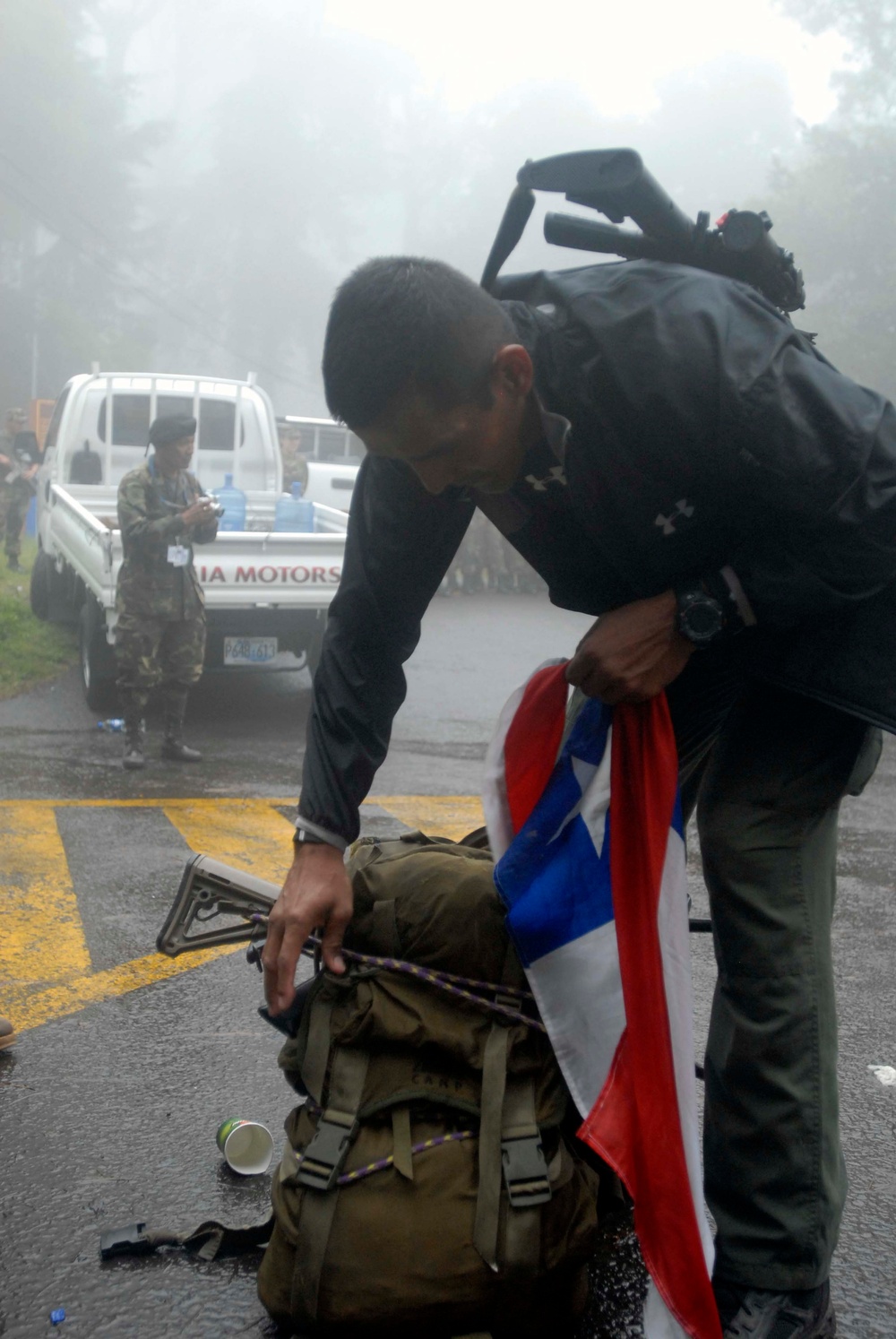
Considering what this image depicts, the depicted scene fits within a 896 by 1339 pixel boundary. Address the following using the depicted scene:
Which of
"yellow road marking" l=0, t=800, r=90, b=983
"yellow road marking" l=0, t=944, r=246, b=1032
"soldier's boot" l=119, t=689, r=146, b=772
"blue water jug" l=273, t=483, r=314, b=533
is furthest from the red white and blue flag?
"blue water jug" l=273, t=483, r=314, b=533

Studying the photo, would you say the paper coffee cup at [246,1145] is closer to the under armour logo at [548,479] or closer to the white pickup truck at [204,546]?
the under armour logo at [548,479]

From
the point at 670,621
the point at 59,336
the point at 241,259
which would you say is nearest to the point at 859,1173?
the point at 670,621

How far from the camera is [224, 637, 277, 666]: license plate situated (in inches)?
340

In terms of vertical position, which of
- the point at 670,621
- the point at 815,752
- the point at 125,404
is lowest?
the point at 125,404

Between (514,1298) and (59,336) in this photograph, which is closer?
(514,1298)

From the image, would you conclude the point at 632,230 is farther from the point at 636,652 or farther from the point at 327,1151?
the point at 327,1151

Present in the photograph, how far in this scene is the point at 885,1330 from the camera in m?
2.25

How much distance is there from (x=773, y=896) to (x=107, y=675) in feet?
22.6

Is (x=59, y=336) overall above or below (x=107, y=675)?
below

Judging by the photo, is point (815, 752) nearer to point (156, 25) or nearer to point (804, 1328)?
point (804, 1328)

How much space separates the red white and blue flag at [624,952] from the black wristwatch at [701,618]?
0.18 m

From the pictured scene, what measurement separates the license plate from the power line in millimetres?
50122

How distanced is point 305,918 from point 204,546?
657cm

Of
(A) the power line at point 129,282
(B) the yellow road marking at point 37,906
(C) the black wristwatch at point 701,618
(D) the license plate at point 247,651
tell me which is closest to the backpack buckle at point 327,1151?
(C) the black wristwatch at point 701,618
